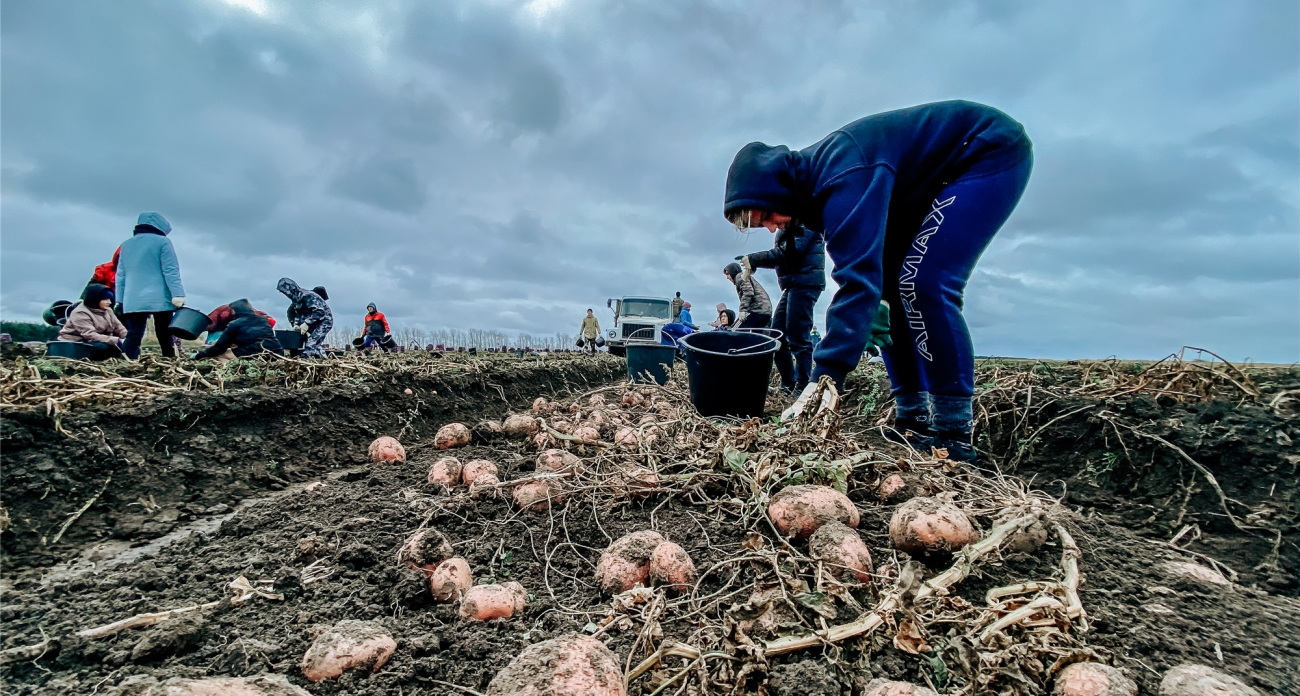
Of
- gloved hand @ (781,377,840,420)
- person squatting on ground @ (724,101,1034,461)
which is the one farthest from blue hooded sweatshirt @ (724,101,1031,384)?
gloved hand @ (781,377,840,420)

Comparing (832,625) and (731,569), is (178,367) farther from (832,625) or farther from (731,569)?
(832,625)

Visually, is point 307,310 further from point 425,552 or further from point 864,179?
point 864,179

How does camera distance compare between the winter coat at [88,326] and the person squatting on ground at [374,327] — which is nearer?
the winter coat at [88,326]

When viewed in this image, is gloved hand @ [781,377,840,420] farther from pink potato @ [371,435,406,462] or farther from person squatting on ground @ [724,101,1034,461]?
pink potato @ [371,435,406,462]

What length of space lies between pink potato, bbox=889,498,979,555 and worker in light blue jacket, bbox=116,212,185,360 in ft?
23.4

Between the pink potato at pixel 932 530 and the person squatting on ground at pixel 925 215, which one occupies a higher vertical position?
the person squatting on ground at pixel 925 215

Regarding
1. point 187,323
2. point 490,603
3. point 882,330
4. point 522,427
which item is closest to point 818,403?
point 882,330

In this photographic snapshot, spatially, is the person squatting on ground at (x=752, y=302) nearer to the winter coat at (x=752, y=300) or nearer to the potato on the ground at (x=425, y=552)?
the winter coat at (x=752, y=300)

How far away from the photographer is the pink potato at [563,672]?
3.15 feet

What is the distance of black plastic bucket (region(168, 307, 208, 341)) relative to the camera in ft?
19.3

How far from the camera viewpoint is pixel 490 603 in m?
1.36

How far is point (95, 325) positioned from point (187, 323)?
1.82 meters

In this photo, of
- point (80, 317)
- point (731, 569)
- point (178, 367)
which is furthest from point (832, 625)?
point (80, 317)

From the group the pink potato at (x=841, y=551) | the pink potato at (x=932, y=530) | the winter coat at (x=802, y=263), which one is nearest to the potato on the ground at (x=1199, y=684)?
the pink potato at (x=932, y=530)
